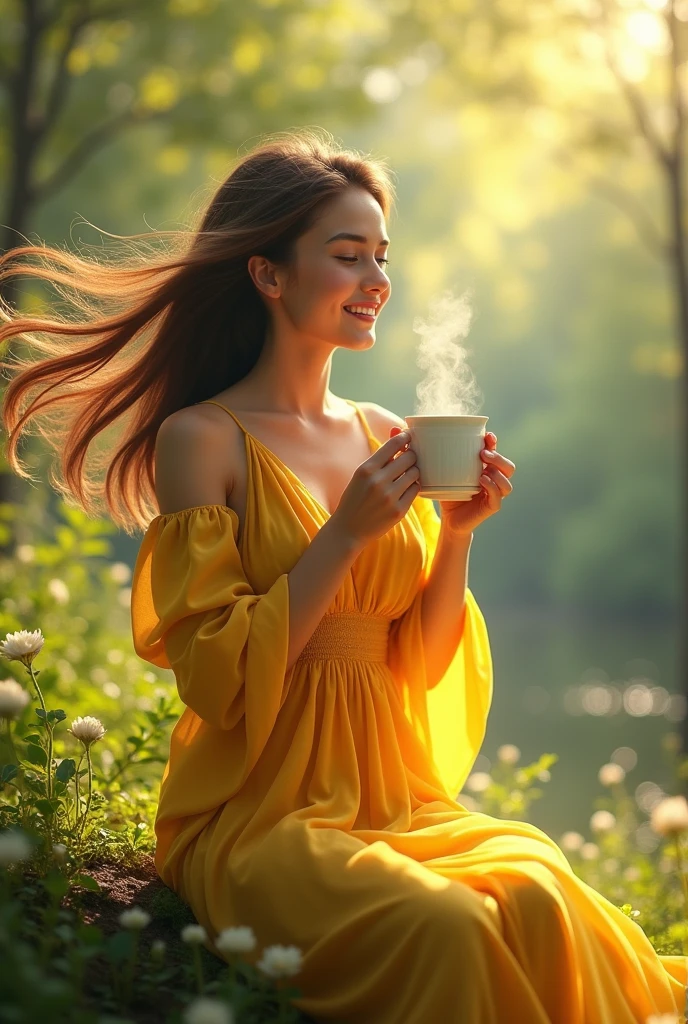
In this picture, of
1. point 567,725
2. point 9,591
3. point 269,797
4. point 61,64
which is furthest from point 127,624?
point 269,797

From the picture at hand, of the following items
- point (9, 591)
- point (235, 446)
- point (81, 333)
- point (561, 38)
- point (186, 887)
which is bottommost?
point (186, 887)

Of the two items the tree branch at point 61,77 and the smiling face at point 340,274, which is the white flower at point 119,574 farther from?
the tree branch at point 61,77

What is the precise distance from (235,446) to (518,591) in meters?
23.5

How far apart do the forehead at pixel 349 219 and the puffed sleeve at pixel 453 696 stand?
0.72 m

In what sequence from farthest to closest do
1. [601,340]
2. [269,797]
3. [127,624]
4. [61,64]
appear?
[601,340], [61,64], [127,624], [269,797]

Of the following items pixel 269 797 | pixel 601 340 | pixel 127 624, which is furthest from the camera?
pixel 601 340

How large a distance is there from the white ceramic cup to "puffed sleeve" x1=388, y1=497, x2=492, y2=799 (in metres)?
0.44

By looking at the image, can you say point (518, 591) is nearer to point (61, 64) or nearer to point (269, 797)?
point (61, 64)

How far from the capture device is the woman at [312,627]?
2.24m

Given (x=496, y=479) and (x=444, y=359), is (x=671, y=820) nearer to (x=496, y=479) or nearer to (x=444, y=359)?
(x=496, y=479)

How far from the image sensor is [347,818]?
2541 millimetres

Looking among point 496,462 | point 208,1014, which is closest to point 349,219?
point 496,462

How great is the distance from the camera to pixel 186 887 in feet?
8.80

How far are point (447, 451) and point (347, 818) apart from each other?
0.82 m
